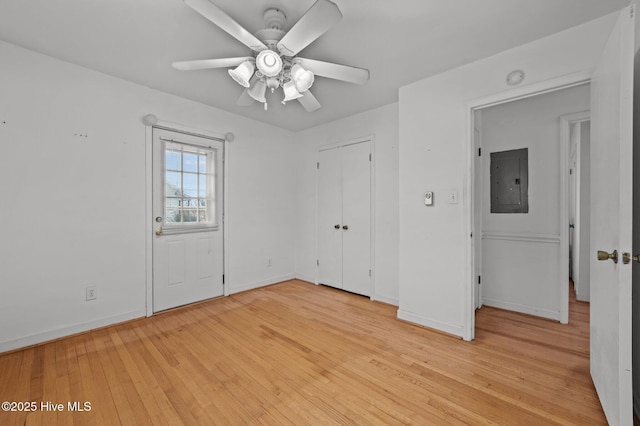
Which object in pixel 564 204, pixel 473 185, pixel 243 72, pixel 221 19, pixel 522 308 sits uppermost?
pixel 221 19

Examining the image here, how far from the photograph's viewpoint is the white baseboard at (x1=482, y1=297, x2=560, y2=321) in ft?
9.30

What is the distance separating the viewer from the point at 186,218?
3.38 meters

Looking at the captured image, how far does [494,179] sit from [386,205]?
134 cm

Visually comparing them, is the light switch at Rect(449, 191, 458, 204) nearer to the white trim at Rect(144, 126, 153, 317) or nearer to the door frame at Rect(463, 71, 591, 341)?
the door frame at Rect(463, 71, 591, 341)

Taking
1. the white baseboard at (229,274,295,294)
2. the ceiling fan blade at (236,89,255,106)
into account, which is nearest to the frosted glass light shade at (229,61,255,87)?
the ceiling fan blade at (236,89,255,106)

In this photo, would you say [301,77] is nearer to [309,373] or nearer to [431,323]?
[309,373]

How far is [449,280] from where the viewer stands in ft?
8.42

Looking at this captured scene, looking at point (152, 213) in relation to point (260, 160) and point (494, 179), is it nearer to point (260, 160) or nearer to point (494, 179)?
point (260, 160)

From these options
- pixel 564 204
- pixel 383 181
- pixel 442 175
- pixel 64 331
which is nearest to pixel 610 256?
pixel 442 175

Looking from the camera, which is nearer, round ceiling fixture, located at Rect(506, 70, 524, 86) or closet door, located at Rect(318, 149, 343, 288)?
round ceiling fixture, located at Rect(506, 70, 524, 86)

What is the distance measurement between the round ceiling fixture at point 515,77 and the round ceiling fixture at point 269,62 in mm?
1901

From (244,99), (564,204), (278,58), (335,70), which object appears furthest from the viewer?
(564,204)

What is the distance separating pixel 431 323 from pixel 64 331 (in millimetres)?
3465

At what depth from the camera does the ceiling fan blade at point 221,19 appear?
1.36 m
